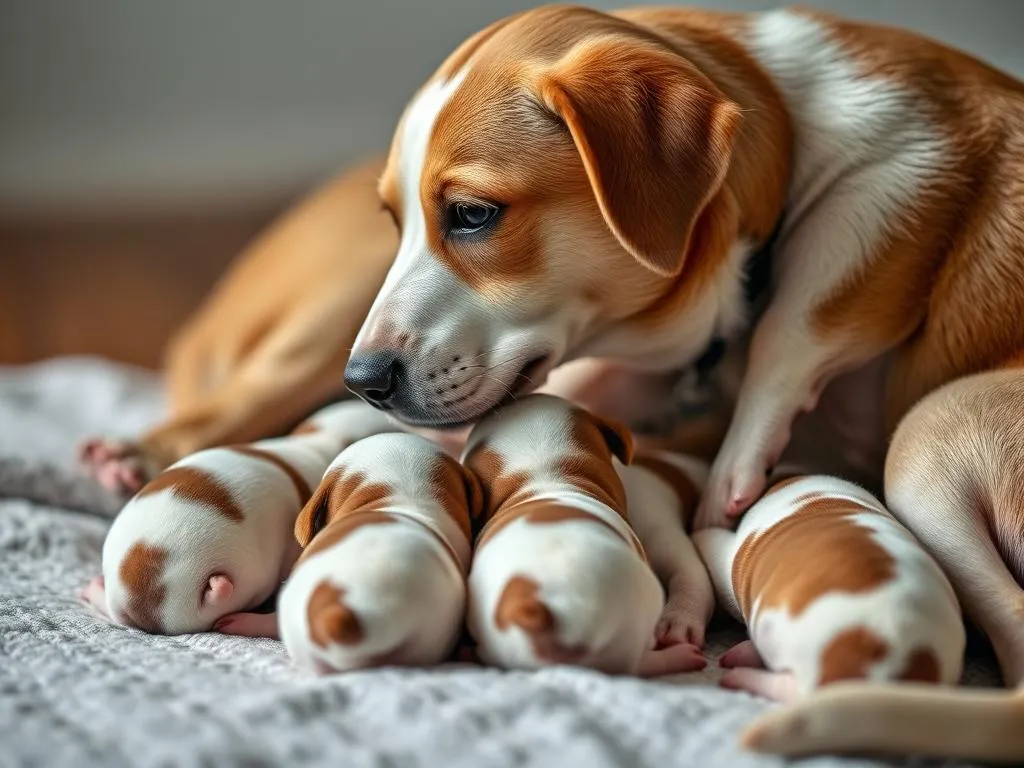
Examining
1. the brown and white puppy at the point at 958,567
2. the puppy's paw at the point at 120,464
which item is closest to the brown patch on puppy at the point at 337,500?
the brown and white puppy at the point at 958,567

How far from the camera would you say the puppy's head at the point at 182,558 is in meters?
1.60

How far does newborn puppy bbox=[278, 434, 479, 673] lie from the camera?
1276mm

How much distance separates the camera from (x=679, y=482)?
1.94 m

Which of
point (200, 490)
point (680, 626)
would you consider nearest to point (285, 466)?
point (200, 490)

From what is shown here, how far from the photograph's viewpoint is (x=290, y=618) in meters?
1.34

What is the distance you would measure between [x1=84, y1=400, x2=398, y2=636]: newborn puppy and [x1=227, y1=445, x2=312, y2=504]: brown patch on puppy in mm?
13

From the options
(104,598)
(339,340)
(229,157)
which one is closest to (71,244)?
(229,157)

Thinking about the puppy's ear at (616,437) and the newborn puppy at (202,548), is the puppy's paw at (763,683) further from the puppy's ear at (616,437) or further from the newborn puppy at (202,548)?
the newborn puppy at (202,548)

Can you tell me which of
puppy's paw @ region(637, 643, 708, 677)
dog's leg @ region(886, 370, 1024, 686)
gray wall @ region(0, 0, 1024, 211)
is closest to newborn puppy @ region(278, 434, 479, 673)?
puppy's paw @ region(637, 643, 708, 677)

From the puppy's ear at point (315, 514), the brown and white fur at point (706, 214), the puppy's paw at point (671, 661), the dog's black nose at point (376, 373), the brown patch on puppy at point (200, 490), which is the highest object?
the brown and white fur at point (706, 214)

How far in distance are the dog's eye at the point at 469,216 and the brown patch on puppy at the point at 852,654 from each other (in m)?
0.80

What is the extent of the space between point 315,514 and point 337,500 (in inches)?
1.7

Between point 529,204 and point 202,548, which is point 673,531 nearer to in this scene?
point 529,204

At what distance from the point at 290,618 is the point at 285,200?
338 centimetres
